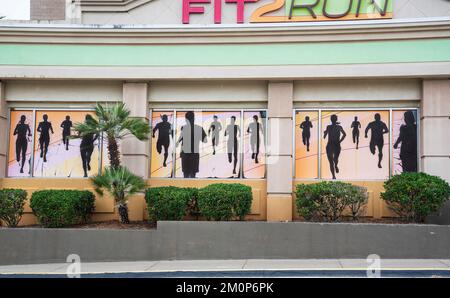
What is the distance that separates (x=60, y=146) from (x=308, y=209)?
745cm

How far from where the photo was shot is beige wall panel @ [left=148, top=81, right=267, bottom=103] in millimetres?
15102

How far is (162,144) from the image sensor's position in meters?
15.5

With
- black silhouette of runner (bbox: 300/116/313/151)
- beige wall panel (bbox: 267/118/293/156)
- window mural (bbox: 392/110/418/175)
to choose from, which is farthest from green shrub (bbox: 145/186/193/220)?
window mural (bbox: 392/110/418/175)

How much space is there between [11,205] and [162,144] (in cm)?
434

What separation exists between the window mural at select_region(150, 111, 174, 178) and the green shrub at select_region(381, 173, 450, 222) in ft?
19.9

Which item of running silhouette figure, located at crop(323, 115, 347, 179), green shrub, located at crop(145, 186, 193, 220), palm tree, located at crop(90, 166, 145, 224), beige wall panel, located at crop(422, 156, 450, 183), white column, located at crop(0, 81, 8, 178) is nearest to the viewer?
green shrub, located at crop(145, 186, 193, 220)

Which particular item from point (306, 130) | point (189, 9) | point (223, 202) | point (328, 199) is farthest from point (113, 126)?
point (328, 199)

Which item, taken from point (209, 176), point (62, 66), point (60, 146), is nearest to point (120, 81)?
point (62, 66)

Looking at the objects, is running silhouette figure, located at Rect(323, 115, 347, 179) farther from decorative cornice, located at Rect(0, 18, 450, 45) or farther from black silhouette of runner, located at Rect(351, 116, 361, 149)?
decorative cornice, located at Rect(0, 18, 450, 45)

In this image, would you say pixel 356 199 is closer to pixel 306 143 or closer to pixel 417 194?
pixel 417 194

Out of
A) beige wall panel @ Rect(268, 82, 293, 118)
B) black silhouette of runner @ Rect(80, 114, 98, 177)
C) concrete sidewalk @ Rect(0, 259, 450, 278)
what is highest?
beige wall panel @ Rect(268, 82, 293, 118)

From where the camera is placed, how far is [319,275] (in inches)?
398

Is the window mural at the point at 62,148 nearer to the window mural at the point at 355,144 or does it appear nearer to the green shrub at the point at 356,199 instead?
the window mural at the point at 355,144

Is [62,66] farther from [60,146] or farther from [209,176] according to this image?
[209,176]
